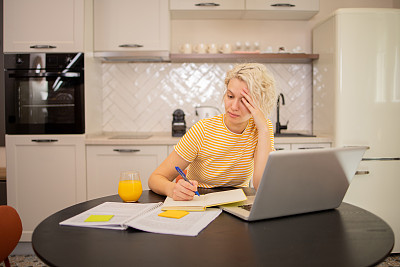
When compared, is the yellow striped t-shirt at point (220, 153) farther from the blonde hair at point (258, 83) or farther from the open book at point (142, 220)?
the open book at point (142, 220)

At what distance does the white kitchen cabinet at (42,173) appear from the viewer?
300cm

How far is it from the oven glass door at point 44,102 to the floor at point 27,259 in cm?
91

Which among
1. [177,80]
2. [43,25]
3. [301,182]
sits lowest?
[301,182]

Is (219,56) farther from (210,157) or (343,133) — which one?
(210,157)

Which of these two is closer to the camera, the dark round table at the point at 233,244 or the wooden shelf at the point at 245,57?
the dark round table at the point at 233,244

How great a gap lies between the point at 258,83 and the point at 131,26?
1848 mm

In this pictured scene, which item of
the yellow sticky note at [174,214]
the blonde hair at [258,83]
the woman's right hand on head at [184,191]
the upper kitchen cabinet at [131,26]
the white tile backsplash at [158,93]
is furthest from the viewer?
the white tile backsplash at [158,93]

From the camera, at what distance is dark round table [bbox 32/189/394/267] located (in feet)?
2.72

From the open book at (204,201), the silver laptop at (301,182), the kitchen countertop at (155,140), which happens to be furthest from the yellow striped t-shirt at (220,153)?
the kitchen countertop at (155,140)

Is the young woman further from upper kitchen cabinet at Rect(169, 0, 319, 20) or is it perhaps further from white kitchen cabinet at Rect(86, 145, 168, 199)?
upper kitchen cabinet at Rect(169, 0, 319, 20)

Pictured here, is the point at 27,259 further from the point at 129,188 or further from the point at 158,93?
the point at 129,188

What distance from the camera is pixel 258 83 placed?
5.46 feet

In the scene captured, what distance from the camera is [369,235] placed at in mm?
1019

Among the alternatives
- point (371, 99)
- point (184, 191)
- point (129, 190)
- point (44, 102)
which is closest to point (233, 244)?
point (184, 191)
